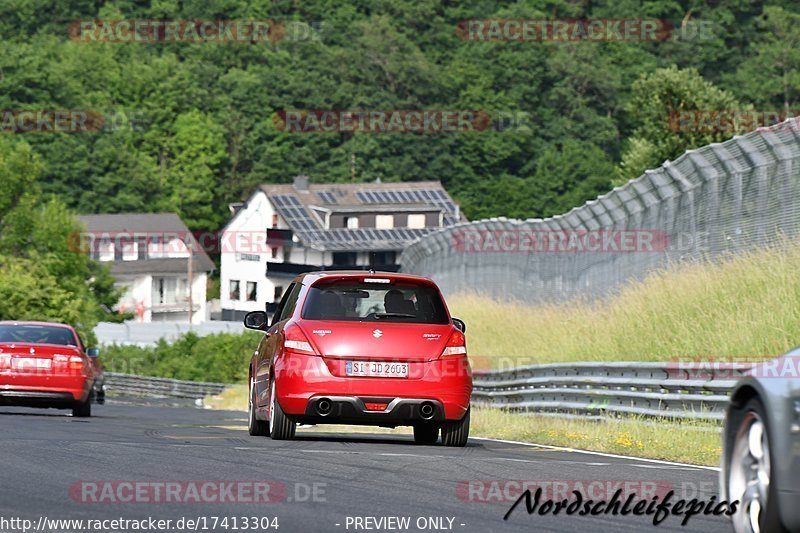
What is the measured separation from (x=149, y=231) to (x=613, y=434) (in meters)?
113

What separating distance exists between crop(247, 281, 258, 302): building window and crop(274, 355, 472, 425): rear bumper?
3724 inches

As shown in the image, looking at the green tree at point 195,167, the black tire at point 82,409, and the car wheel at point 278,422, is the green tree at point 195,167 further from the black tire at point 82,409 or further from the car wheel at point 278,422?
the car wheel at point 278,422

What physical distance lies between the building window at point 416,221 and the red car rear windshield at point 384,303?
105848 millimetres

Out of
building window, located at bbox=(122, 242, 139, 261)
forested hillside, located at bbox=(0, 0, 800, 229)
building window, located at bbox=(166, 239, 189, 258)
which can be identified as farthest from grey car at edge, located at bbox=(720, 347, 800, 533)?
building window, located at bbox=(122, 242, 139, 261)

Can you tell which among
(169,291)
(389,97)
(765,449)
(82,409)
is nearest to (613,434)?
(82,409)

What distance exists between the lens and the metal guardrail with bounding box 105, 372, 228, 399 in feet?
220

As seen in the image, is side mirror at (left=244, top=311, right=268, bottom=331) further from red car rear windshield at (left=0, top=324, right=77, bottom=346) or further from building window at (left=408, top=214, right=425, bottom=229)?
building window at (left=408, top=214, right=425, bottom=229)

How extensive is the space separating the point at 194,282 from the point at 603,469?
117 m

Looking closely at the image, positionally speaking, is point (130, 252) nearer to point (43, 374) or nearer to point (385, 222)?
point (385, 222)

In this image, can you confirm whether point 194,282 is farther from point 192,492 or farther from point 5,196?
point 192,492

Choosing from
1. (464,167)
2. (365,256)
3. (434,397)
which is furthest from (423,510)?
(464,167)

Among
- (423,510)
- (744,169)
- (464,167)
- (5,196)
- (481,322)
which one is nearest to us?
(423,510)

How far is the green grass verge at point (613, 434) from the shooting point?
15.5 m

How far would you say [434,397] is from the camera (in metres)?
15.1
